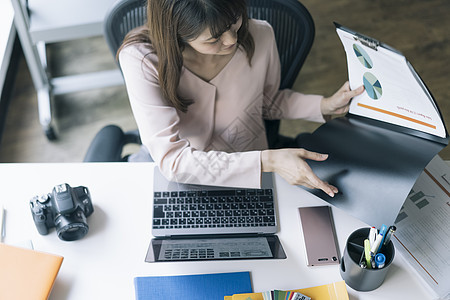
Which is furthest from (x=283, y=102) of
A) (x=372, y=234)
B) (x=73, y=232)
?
(x=73, y=232)

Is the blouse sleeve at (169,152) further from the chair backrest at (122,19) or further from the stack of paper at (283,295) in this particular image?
the stack of paper at (283,295)

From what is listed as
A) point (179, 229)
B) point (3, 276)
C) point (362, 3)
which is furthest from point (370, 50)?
point (362, 3)

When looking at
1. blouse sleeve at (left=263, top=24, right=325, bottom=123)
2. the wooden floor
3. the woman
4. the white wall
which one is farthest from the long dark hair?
the wooden floor

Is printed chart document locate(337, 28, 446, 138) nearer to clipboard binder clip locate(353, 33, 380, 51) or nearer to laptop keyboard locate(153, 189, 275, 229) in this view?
clipboard binder clip locate(353, 33, 380, 51)

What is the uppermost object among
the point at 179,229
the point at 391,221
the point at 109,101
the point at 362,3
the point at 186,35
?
the point at 186,35

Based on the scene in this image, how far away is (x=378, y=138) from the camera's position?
1.28 meters

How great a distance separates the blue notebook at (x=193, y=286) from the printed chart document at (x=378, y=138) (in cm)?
29

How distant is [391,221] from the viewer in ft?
3.85

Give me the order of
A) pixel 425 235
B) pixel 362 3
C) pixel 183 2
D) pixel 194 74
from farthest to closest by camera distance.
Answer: pixel 362 3 < pixel 194 74 < pixel 425 235 < pixel 183 2

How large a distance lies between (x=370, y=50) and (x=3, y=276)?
0.91 meters

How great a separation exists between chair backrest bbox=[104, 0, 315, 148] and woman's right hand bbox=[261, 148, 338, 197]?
1.18 ft

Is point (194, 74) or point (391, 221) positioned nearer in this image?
point (391, 221)

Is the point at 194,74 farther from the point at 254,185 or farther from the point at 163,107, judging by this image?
the point at 254,185

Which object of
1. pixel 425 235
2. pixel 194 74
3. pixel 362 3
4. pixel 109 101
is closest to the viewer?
pixel 425 235
